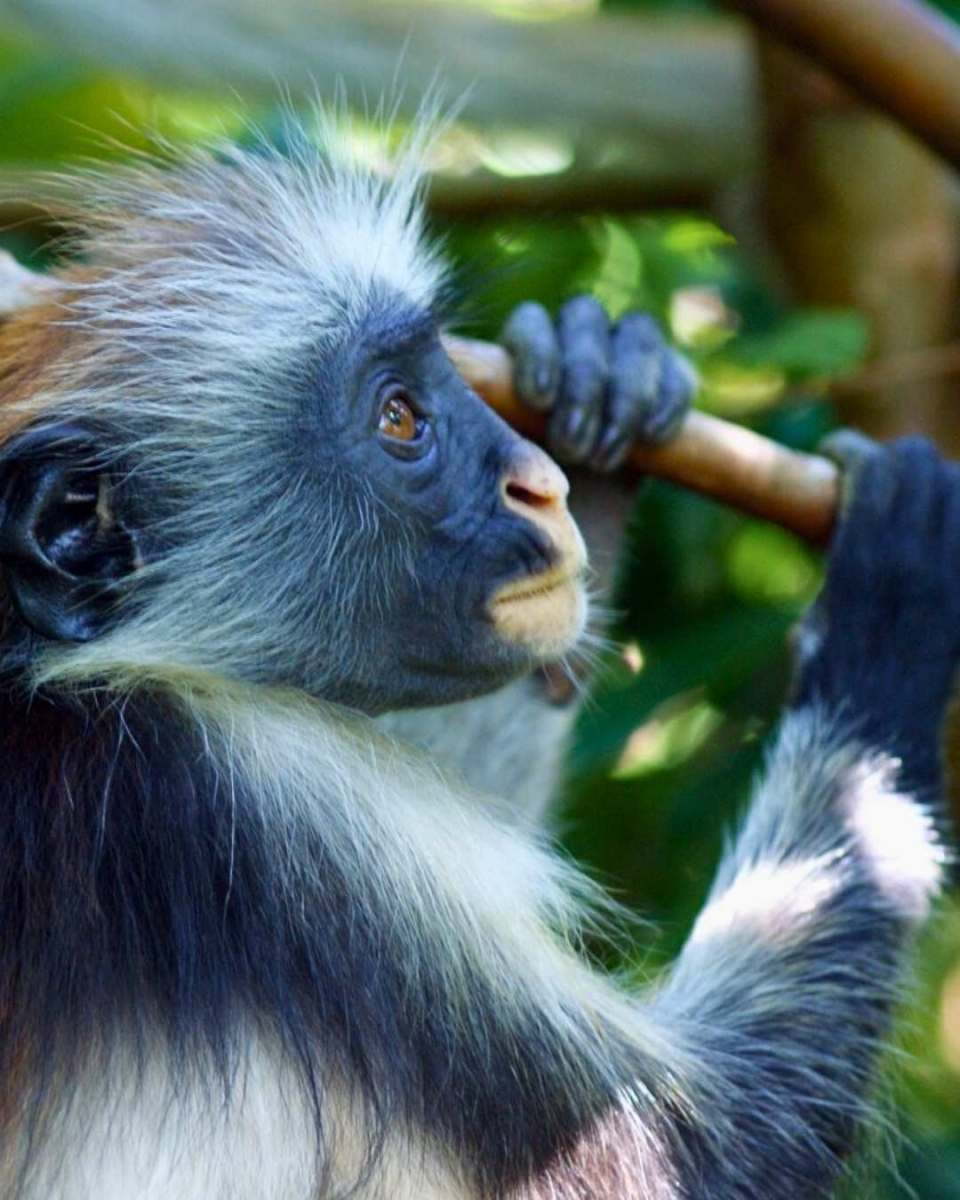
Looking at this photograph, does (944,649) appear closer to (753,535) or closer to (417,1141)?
(753,535)

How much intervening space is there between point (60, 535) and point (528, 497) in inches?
31.0

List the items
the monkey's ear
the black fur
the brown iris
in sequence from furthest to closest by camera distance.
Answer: the black fur < the brown iris < the monkey's ear

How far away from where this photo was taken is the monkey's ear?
9.62ft

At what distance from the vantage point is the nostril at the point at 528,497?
3.21 m

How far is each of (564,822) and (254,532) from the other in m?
1.78

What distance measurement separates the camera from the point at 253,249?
3471 millimetres

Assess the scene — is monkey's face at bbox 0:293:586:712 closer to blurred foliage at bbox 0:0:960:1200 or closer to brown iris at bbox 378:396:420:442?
brown iris at bbox 378:396:420:442

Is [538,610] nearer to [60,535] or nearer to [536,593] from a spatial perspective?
[536,593]

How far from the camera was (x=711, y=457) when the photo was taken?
3930mm

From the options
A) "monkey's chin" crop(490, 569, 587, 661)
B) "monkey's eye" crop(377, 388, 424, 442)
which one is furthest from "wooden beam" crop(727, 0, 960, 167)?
"monkey's chin" crop(490, 569, 587, 661)

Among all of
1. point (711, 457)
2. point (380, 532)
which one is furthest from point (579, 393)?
point (380, 532)

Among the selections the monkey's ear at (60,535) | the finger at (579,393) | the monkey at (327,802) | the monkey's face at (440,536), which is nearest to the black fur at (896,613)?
the monkey at (327,802)

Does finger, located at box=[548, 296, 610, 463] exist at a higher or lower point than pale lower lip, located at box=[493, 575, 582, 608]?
higher

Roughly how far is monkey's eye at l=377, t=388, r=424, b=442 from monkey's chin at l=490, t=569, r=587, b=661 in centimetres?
33
